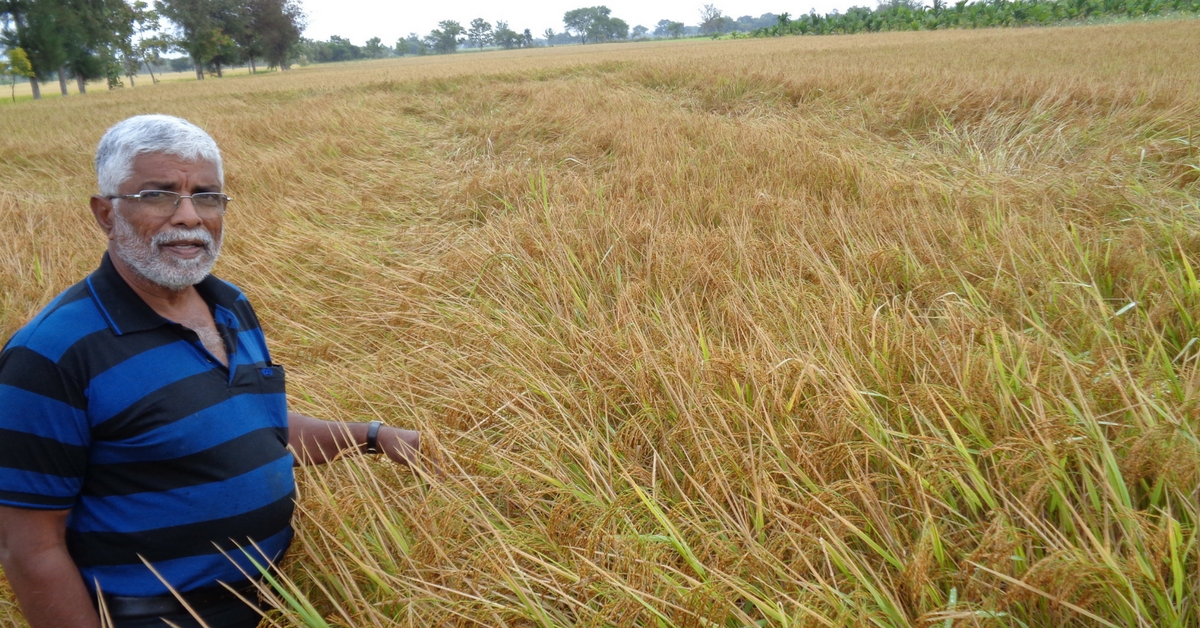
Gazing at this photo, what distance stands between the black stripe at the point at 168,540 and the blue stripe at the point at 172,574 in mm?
12

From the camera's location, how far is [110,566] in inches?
49.4

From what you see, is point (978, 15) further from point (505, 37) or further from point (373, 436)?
point (505, 37)

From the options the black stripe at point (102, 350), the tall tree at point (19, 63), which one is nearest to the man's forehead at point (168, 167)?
the black stripe at point (102, 350)

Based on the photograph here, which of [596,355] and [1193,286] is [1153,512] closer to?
[1193,286]

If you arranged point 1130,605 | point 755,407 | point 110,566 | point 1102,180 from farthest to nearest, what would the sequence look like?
point 1102,180
point 755,407
point 110,566
point 1130,605

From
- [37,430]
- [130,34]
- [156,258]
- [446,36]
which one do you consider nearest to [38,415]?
[37,430]

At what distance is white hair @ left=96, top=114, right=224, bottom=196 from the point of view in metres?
1.33

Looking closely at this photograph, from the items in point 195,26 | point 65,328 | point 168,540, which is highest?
point 195,26

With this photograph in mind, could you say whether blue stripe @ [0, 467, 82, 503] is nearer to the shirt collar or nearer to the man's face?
the shirt collar

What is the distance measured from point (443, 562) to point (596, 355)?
97 centimetres

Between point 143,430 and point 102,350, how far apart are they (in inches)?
6.7

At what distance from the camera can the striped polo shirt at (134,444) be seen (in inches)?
44.3

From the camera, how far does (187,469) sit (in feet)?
4.30

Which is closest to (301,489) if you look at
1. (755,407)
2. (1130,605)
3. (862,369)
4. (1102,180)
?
(755,407)
